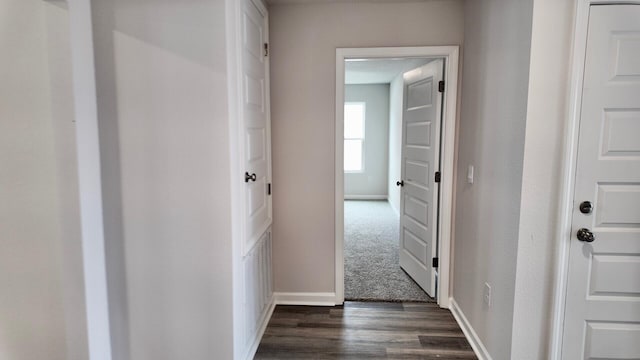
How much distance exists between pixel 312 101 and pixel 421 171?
1.18 m

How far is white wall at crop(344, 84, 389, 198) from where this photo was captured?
7938mm

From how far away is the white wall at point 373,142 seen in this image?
26.0 ft

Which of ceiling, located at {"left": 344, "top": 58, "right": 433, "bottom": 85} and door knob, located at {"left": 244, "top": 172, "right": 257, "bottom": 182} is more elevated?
ceiling, located at {"left": 344, "top": 58, "right": 433, "bottom": 85}

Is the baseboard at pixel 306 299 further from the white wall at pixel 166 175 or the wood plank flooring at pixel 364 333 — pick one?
the white wall at pixel 166 175

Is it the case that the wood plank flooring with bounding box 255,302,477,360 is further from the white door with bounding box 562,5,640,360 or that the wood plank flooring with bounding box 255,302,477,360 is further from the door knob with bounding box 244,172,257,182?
the door knob with bounding box 244,172,257,182

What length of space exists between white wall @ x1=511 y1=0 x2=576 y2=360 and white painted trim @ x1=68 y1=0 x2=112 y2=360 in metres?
2.05

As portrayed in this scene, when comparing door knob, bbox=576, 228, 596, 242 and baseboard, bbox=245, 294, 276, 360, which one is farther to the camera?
baseboard, bbox=245, 294, 276, 360

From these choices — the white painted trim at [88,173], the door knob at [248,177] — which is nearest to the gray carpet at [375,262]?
the door knob at [248,177]

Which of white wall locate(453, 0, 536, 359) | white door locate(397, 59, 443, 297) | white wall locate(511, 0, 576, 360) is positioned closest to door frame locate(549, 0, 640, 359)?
white wall locate(511, 0, 576, 360)

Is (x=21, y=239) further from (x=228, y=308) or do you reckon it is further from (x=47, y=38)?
(x=228, y=308)

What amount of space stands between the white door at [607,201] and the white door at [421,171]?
125 centimetres

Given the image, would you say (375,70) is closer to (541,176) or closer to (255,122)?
(255,122)

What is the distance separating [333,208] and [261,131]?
883 mm

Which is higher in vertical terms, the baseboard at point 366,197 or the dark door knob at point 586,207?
the dark door knob at point 586,207
